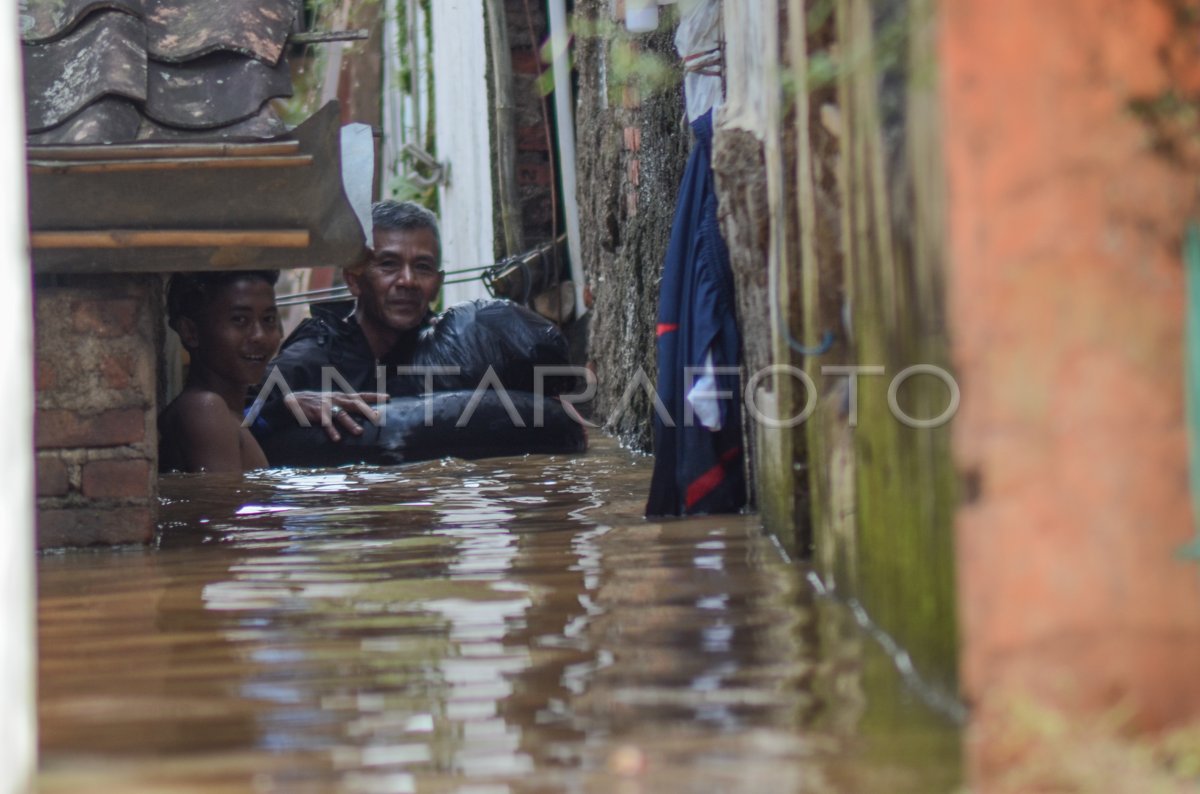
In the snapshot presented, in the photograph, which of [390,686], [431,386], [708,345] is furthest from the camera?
[431,386]

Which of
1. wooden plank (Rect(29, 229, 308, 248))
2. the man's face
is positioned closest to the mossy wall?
wooden plank (Rect(29, 229, 308, 248))

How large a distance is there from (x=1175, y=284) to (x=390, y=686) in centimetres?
126

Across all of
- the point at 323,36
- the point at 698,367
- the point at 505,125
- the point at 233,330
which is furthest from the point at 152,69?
the point at 505,125

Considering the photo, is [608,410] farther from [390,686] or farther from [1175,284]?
[1175,284]

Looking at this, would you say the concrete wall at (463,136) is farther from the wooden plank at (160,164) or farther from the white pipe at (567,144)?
the wooden plank at (160,164)

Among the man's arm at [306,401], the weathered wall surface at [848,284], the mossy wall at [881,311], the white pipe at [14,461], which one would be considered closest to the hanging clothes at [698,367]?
the weathered wall surface at [848,284]

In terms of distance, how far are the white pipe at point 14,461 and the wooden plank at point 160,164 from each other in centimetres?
226

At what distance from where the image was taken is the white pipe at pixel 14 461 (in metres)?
1.64

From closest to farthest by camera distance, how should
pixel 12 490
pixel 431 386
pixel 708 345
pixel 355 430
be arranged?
pixel 12 490
pixel 708 345
pixel 355 430
pixel 431 386

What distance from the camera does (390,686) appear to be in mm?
2359

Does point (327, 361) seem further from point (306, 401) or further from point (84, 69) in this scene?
point (84, 69)

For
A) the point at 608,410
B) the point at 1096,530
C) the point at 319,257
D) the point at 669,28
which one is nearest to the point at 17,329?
the point at 1096,530

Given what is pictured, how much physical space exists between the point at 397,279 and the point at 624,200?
1295 millimetres

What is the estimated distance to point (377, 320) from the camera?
8.05 meters
